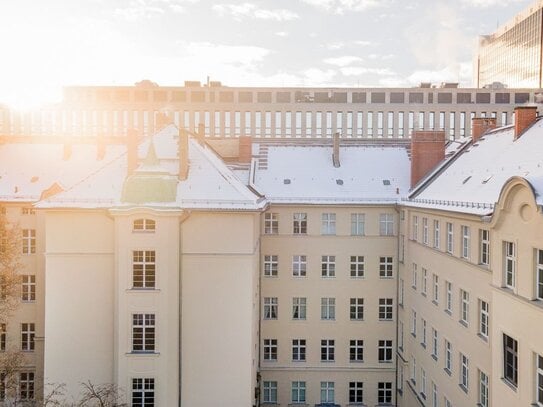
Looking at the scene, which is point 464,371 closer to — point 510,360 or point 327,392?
point 510,360

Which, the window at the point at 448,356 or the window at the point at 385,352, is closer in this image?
the window at the point at 448,356

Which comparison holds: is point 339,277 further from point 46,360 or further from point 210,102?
point 210,102

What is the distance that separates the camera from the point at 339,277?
35.8 m

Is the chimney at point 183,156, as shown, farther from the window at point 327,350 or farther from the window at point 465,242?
the window at point 327,350

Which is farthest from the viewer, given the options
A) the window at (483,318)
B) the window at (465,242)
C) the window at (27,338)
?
the window at (27,338)

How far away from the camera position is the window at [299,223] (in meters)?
35.9

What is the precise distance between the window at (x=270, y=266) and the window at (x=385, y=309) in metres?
7.47

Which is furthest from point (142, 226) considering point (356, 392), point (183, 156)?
point (356, 392)

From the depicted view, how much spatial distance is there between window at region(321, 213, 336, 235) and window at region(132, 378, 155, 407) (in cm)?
1545

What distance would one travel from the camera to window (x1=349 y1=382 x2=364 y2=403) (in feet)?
117

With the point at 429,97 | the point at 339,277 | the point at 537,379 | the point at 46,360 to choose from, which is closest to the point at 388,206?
the point at 339,277

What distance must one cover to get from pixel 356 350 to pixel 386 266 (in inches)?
240

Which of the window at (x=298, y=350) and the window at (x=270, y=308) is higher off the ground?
the window at (x=270, y=308)

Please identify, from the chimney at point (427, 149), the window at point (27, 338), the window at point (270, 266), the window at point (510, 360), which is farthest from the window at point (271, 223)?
the window at point (510, 360)
